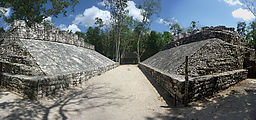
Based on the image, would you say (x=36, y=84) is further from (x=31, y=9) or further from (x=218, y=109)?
(x=31, y=9)

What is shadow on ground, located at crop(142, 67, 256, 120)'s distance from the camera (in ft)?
10.8

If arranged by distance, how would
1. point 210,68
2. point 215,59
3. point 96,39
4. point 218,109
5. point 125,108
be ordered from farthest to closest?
point 96,39 → point 215,59 → point 210,68 → point 125,108 → point 218,109

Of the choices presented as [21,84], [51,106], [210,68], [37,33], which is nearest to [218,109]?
[210,68]

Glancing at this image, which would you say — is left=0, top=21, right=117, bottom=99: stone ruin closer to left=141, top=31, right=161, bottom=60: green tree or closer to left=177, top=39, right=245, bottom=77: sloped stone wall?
left=177, top=39, right=245, bottom=77: sloped stone wall

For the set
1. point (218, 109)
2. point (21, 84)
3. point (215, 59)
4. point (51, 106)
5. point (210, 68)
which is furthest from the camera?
point (215, 59)

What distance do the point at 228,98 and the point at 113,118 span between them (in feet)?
→ 14.5

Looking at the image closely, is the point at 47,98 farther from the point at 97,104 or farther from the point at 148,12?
the point at 148,12

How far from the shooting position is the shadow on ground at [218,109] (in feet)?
10.8

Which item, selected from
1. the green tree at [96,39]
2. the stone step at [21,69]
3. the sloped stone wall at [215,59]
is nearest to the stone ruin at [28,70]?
the stone step at [21,69]

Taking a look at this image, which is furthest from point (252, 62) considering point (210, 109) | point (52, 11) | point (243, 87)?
point (52, 11)

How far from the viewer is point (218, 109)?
12.1ft

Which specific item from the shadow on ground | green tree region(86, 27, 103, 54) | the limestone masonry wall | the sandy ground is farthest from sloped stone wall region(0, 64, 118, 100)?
green tree region(86, 27, 103, 54)

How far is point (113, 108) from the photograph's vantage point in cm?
394

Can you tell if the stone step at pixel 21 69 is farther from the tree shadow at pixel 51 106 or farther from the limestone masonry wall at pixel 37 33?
the limestone masonry wall at pixel 37 33
